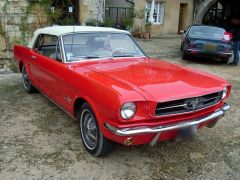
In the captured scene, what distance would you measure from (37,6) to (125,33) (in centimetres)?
679

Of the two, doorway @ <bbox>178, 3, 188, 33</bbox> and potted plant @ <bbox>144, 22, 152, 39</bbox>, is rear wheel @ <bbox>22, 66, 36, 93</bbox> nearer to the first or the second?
potted plant @ <bbox>144, 22, 152, 39</bbox>

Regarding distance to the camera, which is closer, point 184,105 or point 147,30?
point 184,105

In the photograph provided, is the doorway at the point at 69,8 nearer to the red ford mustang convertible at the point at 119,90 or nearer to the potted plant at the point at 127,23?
the potted plant at the point at 127,23

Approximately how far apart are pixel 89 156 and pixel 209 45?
835 centimetres

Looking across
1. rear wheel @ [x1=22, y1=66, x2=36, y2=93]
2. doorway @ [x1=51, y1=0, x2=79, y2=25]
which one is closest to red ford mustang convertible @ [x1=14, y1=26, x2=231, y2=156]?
rear wheel @ [x1=22, y1=66, x2=36, y2=93]

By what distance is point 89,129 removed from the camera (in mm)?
4059

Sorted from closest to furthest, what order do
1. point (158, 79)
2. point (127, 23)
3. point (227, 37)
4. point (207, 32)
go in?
point (158, 79) → point (227, 37) → point (207, 32) → point (127, 23)

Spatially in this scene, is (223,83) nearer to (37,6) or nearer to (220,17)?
(37,6)

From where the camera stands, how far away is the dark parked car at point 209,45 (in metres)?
11.2

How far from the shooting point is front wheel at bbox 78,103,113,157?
3793mm

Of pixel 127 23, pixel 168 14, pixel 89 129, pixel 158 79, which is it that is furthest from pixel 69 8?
pixel 158 79

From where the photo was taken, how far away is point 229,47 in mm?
11281

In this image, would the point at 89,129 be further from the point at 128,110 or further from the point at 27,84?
the point at 27,84

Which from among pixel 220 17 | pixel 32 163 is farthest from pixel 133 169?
pixel 220 17
